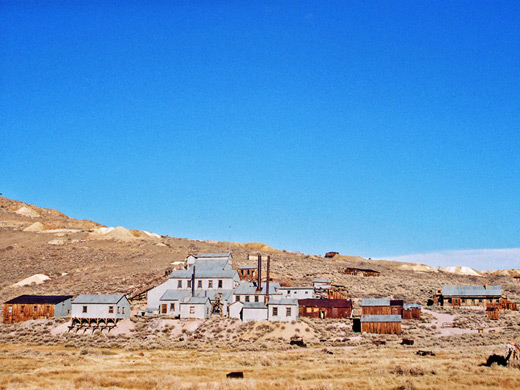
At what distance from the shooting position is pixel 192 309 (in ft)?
211

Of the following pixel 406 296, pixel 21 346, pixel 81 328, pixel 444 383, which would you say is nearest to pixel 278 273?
pixel 406 296

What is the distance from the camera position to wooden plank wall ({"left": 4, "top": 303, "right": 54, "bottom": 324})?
6500 centimetres

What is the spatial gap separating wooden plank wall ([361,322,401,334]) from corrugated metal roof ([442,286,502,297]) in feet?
77.4

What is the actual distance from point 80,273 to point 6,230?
136ft

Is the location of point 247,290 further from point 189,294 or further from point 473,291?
point 473,291

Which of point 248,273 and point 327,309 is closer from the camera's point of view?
point 327,309

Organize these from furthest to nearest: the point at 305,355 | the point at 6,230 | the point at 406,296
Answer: the point at 6,230
the point at 406,296
the point at 305,355

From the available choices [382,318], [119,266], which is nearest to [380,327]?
[382,318]

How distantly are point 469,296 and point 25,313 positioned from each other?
59.7 metres

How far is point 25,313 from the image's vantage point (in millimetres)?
65062

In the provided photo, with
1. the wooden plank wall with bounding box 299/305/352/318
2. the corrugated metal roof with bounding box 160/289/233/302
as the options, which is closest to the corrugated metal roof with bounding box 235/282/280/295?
the corrugated metal roof with bounding box 160/289/233/302

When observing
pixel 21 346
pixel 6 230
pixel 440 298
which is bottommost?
pixel 21 346

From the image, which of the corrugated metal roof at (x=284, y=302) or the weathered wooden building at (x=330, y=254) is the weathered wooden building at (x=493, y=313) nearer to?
the corrugated metal roof at (x=284, y=302)

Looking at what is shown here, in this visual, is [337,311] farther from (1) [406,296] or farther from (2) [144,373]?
(2) [144,373]
